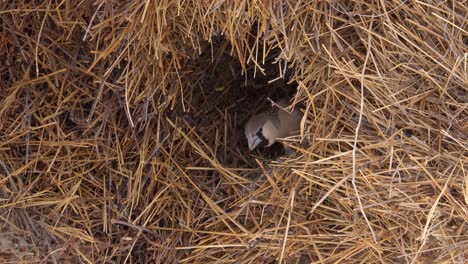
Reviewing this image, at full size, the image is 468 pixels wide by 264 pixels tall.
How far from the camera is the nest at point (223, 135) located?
1638 mm

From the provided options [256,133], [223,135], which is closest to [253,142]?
[256,133]

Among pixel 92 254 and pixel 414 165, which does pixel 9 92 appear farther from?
pixel 414 165

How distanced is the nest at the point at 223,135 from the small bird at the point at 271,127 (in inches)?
2.8

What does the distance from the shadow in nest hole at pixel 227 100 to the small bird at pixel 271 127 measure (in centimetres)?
8

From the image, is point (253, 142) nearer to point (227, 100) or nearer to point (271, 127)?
point (271, 127)

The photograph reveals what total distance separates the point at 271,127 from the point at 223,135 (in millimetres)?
159

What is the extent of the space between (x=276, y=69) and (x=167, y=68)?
422 mm

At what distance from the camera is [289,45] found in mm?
1663

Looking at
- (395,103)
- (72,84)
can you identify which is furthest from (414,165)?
(72,84)

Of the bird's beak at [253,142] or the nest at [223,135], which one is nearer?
the nest at [223,135]

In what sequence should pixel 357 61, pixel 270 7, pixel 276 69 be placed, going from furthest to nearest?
pixel 276 69 → pixel 357 61 → pixel 270 7

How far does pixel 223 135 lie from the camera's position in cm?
207

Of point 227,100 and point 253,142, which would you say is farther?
point 227,100

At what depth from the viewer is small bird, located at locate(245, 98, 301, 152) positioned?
1978 mm
